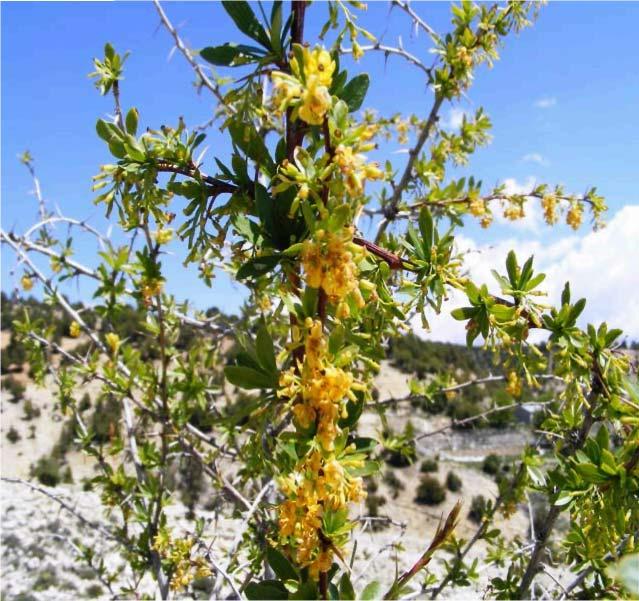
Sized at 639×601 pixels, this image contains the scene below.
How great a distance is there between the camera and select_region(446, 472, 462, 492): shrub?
1436 cm

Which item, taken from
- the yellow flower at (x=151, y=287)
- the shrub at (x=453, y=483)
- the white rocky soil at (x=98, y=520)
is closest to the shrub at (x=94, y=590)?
the white rocky soil at (x=98, y=520)

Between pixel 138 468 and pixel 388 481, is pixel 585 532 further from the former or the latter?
pixel 388 481

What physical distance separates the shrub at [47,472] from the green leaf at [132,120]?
13.3 metres

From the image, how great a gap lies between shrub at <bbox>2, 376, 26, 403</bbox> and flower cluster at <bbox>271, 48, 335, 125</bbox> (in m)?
19.6

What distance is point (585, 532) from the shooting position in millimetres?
1115

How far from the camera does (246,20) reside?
937 millimetres

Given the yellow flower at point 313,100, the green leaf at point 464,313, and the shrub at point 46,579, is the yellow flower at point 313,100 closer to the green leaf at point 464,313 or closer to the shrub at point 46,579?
the green leaf at point 464,313

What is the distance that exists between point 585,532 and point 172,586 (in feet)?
6.08

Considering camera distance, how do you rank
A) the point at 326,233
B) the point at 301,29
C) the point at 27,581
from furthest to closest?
the point at 27,581
the point at 301,29
the point at 326,233

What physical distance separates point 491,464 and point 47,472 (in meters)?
11.7

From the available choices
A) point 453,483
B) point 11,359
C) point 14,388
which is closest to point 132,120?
point 453,483

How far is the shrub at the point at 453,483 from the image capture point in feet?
47.1

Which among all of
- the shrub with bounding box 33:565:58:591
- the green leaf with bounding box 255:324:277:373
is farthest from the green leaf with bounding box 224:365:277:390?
the shrub with bounding box 33:565:58:591

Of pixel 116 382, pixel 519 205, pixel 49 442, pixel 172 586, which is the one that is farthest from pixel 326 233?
pixel 49 442
